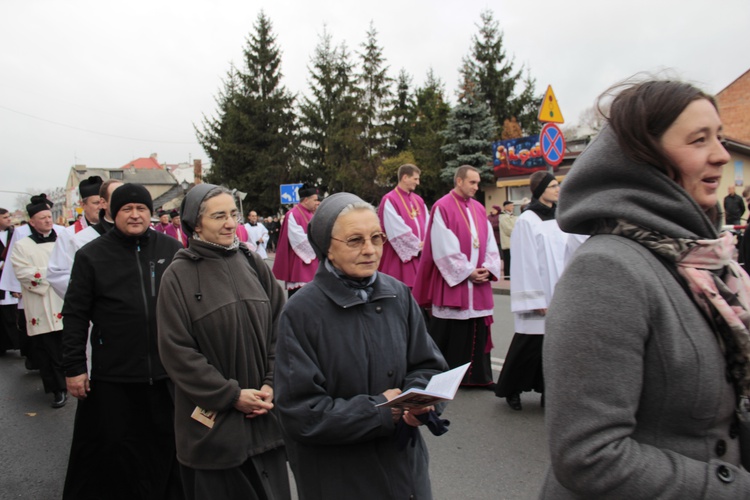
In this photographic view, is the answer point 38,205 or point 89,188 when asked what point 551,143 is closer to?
point 89,188

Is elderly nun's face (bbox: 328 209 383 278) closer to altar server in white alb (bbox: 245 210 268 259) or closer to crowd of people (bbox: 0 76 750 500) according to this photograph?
crowd of people (bbox: 0 76 750 500)

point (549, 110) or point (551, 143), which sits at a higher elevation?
point (549, 110)

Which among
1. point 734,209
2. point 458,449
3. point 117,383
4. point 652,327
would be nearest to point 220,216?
point 117,383

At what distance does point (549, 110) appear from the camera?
9500mm

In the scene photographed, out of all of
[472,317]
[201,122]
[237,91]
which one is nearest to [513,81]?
[237,91]

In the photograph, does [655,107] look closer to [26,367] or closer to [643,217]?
[643,217]

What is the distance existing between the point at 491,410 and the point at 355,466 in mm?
3457

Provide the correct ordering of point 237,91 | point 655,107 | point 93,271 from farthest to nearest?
point 237,91, point 93,271, point 655,107

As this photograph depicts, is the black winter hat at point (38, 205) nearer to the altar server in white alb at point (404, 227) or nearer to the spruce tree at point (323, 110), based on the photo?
the altar server in white alb at point (404, 227)

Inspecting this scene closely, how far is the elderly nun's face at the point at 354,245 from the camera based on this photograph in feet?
7.32

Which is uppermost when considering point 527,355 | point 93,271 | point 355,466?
point 93,271

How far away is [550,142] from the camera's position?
966cm

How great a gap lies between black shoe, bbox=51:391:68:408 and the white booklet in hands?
5.35 m

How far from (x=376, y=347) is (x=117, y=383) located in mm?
1921
